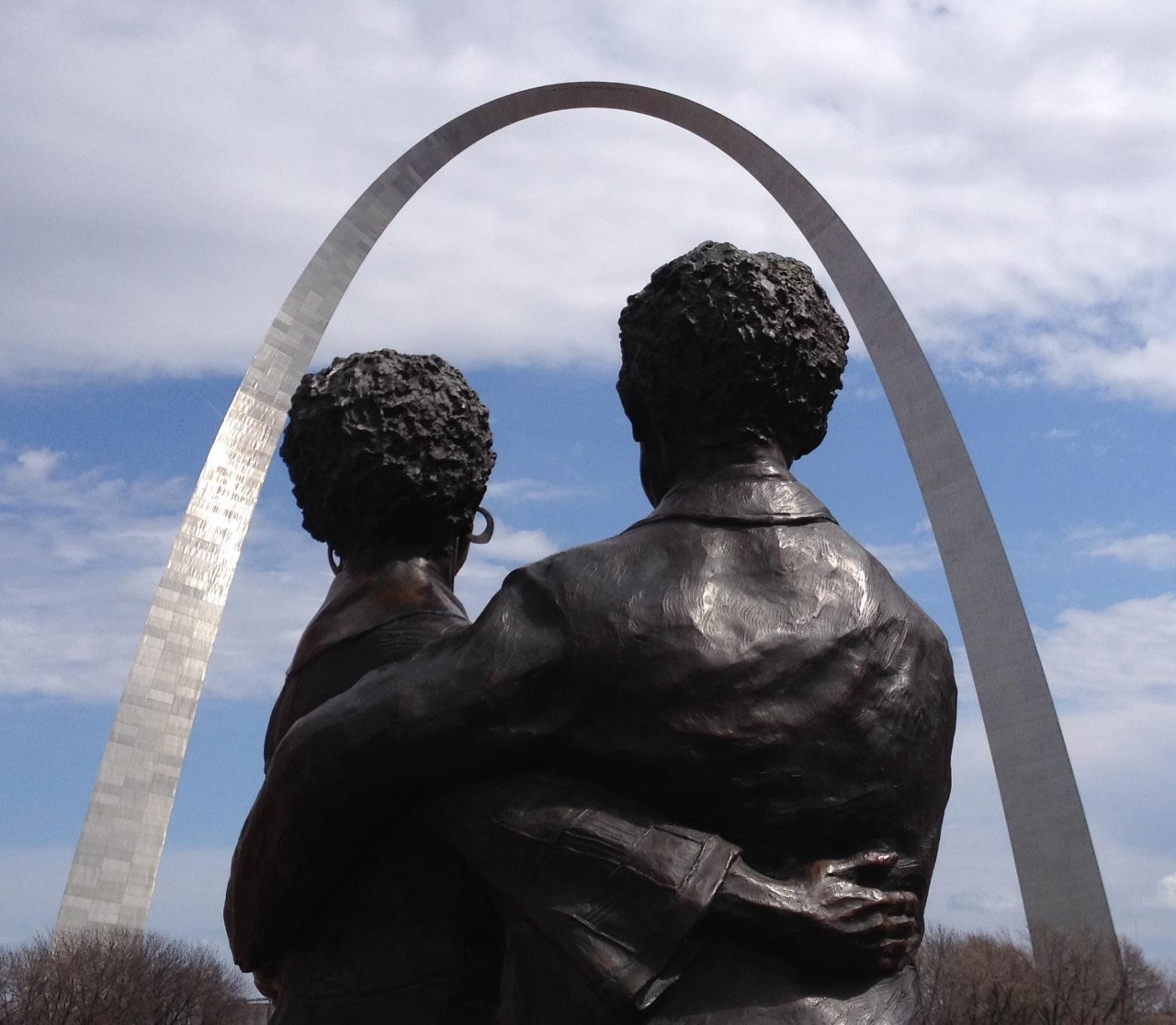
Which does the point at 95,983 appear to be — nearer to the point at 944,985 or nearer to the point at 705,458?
the point at 944,985

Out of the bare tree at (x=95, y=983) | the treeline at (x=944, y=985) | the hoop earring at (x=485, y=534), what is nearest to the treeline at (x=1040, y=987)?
the treeline at (x=944, y=985)

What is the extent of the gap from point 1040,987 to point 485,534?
2487cm

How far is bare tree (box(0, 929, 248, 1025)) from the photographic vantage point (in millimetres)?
25547

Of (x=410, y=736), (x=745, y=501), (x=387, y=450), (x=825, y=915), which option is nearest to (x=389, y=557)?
(x=387, y=450)

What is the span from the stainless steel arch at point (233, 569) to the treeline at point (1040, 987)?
0.93m

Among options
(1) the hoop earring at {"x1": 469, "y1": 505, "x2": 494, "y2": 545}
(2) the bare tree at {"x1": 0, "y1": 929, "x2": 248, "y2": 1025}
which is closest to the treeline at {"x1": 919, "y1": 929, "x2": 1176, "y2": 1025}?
(2) the bare tree at {"x1": 0, "y1": 929, "x2": 248, "y2": 1025}

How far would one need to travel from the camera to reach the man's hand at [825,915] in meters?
2.17

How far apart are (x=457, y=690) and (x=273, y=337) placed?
2149 cm

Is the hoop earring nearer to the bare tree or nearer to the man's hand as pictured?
the man's hand

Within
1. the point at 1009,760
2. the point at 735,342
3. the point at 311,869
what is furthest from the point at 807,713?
the point at 1009,760

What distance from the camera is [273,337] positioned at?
2309 centimetres

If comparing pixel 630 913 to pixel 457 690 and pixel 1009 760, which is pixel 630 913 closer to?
pixel 457 690

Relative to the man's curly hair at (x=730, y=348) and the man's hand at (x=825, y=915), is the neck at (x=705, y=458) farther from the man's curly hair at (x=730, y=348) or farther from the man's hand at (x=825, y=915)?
the man's hand at (x=825, y=915)

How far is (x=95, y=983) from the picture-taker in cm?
2669
